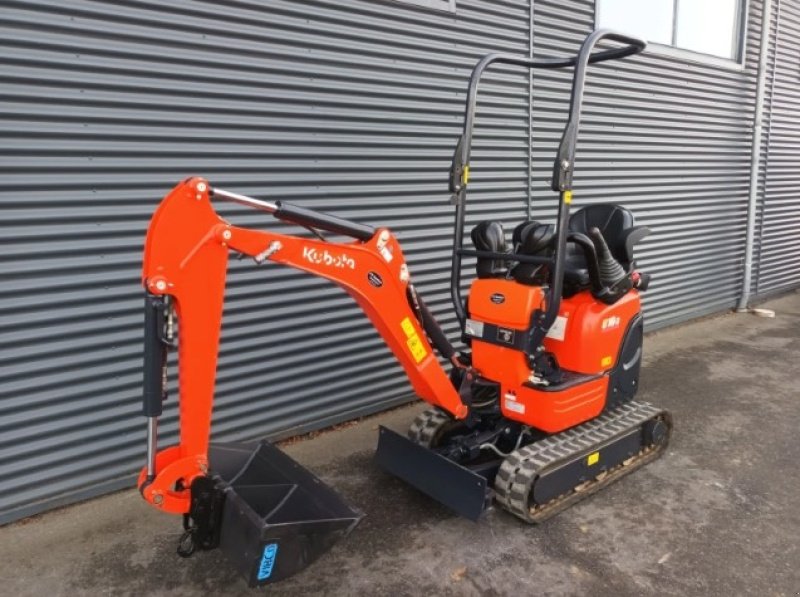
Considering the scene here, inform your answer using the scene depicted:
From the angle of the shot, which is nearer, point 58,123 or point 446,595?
point 446,595

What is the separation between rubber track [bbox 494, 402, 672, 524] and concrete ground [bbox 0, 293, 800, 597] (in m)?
0.08

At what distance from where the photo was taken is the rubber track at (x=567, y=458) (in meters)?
3.15

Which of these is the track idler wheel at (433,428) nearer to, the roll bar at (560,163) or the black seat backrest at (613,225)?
the roll bar at (560,163)

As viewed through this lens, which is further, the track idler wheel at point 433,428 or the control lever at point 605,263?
the track idler wheel at point 433,428

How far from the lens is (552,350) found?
3.66 meters

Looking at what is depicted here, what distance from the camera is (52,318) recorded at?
333 cm

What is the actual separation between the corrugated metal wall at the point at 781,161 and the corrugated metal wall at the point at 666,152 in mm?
517

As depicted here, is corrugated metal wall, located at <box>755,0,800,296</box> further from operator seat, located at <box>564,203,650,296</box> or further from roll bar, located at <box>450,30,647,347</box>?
roll bar, located at <box>450,30,647,347</box>

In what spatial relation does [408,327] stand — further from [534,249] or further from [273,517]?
[273,517]

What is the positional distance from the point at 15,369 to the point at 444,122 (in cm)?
341

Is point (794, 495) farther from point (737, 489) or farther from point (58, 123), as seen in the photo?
point (58, 123)

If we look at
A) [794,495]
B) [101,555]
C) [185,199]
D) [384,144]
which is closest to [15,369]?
[101,555]

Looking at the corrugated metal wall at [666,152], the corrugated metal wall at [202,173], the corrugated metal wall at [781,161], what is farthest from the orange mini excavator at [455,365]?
the corrugated metal wall at [781,161]

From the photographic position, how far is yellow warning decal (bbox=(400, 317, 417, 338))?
301 centimetres
